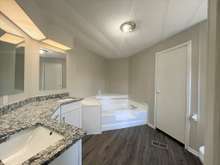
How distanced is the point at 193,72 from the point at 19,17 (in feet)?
8.60

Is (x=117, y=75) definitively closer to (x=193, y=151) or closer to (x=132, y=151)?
(x=132, y=151)

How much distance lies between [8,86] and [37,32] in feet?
2.91

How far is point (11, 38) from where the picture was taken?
181 centimetres

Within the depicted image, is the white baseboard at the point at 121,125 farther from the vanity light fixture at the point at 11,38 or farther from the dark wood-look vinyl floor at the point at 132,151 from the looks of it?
the vanity light fixture at the point at 11,38

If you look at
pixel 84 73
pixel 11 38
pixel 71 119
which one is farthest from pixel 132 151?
pixel 84 73

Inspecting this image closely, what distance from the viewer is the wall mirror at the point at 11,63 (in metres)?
1.65

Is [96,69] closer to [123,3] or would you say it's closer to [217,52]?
A: [123,3]

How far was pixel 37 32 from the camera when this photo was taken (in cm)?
211

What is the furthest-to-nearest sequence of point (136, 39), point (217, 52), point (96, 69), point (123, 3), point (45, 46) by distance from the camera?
point (96, 69) → point (136, 39) → point (45, 46) → point (123, 3) → point (217, 52)

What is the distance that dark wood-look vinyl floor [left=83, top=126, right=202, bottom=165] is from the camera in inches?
82.3

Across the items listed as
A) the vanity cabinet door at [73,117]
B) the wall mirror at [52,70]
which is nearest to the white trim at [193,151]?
the vanity cabinet door at [73,117]

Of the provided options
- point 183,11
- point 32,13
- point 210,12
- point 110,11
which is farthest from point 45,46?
point 210,12

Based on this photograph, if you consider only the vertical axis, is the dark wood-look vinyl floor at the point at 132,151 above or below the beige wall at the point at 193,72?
below

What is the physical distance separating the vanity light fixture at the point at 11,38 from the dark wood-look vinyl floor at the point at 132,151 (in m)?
1.93
